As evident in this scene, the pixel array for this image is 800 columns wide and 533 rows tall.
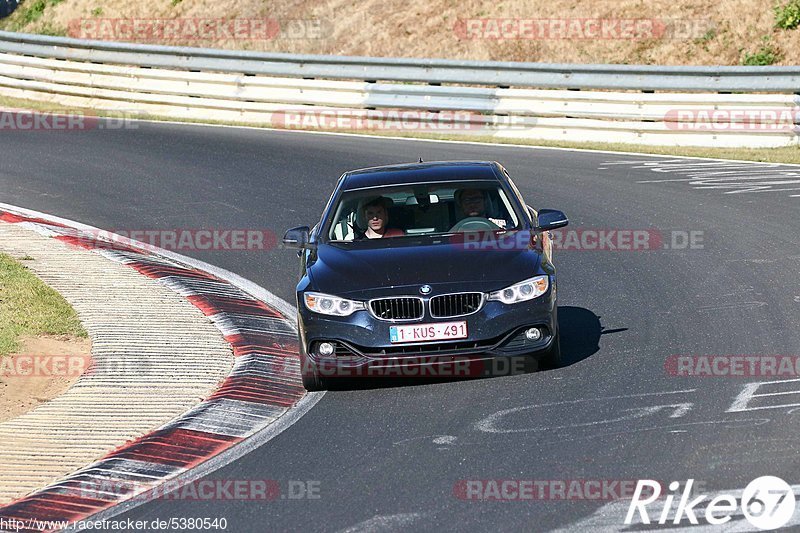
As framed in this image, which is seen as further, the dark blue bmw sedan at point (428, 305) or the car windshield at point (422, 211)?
the car windshield at point (422, 211)

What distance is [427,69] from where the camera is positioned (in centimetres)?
2320

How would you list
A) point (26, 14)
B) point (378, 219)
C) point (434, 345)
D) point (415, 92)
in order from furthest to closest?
point (26, 14)
point (415, 92)
point (378, 219)
point (434, 345)

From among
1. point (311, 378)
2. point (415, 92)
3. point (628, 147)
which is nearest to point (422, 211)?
point (311, 378)

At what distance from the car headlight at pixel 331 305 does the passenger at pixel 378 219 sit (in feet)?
3.69

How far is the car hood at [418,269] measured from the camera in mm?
8852

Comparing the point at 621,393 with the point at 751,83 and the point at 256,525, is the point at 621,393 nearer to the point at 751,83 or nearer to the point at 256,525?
the point at 256,525

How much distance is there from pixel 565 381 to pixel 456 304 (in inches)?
35.9

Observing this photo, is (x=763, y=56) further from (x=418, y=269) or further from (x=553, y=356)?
(x=418, y=269)

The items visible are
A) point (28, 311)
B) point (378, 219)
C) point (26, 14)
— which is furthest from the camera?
point (26, 14)

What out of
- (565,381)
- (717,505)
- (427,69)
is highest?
(427,69)

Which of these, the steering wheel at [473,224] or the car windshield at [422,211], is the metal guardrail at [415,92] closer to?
the car windshield at [422,211]

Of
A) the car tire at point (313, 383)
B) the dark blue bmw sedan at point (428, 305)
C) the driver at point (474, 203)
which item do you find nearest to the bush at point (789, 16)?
the driver at point (474, 203)

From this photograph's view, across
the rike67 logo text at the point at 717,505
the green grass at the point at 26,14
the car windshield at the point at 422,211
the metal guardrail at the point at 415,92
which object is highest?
the green grass at the point at 26,14

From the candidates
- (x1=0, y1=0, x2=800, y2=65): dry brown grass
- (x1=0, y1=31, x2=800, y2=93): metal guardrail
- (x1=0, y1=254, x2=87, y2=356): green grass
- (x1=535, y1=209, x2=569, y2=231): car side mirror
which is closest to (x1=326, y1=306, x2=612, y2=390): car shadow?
(x1=535, y1=209, x2=569, y2=231): car side mirror
